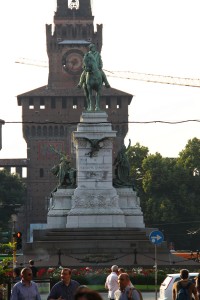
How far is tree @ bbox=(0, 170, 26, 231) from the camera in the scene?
132m

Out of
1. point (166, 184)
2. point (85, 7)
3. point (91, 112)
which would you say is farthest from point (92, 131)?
point (85, 7)

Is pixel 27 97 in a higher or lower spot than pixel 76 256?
higher

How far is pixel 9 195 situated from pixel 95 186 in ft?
218

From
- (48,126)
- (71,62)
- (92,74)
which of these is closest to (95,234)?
(92,74)

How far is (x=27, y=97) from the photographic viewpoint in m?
149

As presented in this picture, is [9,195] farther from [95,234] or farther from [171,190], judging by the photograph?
[95,234]

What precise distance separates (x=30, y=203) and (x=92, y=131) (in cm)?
7760

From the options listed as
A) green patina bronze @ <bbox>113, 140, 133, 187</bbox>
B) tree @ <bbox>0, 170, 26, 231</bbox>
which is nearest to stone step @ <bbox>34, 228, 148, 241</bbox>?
green patina bronze @ <bbox>113, 140, 133, 187</bbox>

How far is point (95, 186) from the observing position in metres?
72.5

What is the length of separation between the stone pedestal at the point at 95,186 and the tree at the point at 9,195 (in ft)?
185

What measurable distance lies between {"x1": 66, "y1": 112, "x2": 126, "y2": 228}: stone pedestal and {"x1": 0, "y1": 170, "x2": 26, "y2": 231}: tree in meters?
56.4

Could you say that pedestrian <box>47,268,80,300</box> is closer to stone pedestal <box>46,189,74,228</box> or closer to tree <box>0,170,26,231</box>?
stone pedestal <box>46,189,74,228</box>

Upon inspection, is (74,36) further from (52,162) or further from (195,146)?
(195,146)

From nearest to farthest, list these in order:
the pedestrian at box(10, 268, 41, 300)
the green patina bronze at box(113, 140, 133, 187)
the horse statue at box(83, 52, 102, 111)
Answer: the pedestrian at box(10, 268, 41, 300), the horse statue at box(83, 52, 102, 111), the green patina bronze at box(113, 140, 133, 187)
